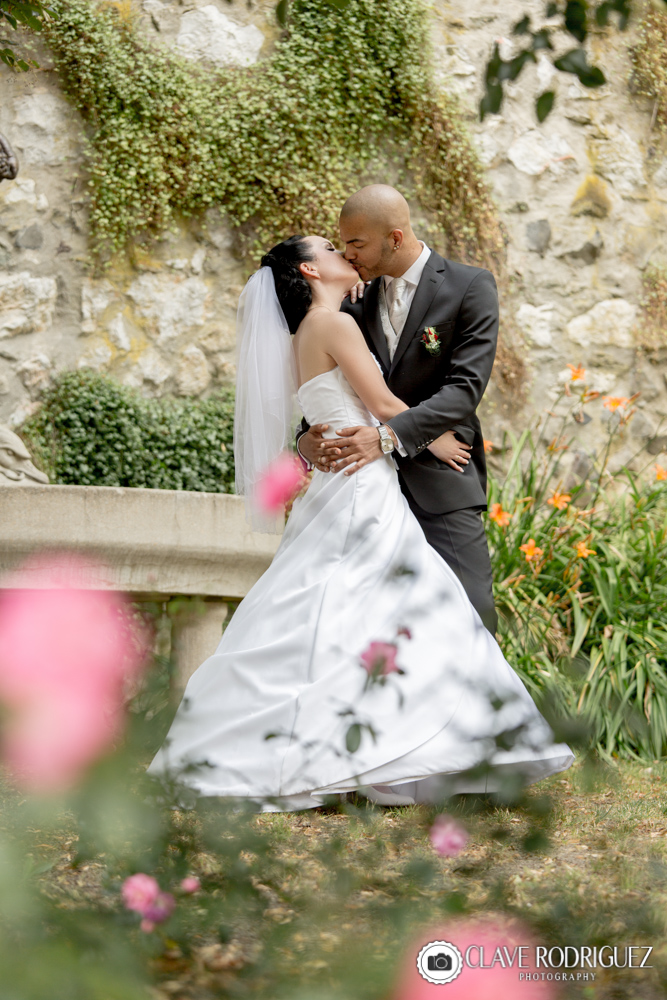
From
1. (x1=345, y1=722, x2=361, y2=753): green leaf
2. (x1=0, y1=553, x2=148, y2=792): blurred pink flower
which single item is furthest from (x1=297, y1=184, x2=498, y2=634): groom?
(x1=0, y1=553, x2=148, y2=792): blurred pink flower

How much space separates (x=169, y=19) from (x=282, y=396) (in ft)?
13.4

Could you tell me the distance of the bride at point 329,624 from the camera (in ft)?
7.19

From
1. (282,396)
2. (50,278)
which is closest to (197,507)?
(282,396)

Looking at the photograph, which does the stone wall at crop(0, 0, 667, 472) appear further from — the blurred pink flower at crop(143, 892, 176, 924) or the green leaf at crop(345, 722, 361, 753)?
the blurred pink flower at crop(143, 892, 176, 924)

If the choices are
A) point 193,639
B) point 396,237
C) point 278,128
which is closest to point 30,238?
point 278,128

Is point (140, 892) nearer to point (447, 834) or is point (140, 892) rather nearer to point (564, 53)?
point (447, 834)

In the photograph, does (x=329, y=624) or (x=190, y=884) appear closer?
(x=190, y=884)

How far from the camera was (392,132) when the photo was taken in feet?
19.2

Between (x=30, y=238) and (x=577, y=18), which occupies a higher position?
(x=577, y=18)

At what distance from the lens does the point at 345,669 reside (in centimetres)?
225

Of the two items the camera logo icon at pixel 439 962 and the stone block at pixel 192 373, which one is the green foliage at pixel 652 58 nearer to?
the stone block at pixel 192 373

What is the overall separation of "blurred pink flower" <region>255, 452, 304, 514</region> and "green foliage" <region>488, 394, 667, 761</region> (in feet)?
3.80

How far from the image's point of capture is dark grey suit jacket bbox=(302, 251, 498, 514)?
2.48m

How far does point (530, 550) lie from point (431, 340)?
4.49ft
